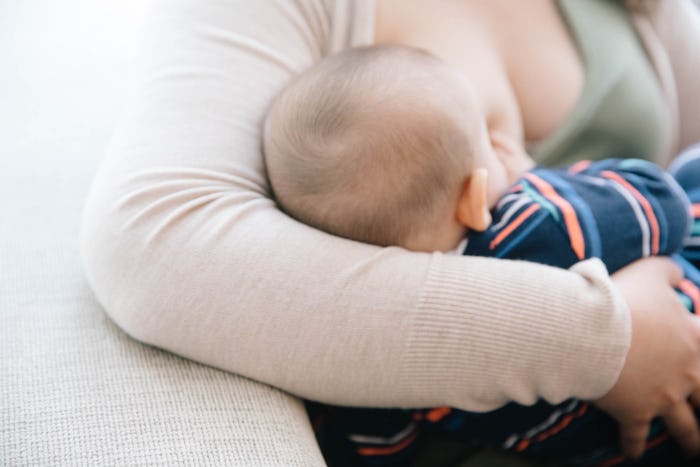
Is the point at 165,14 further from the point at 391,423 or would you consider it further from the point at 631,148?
the point at 631,148

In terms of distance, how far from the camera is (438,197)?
66 centimetres

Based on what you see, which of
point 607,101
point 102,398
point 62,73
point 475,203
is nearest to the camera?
point 102,398

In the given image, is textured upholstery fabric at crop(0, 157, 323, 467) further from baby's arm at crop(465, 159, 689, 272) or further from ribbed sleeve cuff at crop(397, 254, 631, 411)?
baby's arm at crop(465, 159, 689, 272)

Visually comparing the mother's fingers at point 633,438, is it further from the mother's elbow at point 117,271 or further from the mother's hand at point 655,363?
the mother's elbow at point 117,271

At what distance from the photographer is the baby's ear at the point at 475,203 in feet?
2.16

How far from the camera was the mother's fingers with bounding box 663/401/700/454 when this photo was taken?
668mm

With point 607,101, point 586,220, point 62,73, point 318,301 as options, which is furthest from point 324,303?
point 62,73

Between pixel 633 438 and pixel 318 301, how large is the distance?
Result: 0.39m

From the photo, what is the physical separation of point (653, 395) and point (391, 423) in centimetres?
28

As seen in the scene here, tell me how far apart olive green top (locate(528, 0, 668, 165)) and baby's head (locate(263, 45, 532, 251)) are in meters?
0.29

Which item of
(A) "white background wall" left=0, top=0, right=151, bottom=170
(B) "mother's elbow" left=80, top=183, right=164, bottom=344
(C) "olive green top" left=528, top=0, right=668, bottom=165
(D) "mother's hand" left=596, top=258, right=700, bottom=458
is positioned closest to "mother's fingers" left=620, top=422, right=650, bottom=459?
(D) "mother's hand" left=596, top=258, right=700, bottom=458

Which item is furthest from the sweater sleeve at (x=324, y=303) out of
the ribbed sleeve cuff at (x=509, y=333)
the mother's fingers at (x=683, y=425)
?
the mother's fingers at (x=683, y=425)

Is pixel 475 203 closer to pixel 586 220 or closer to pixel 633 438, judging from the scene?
pixel 586 220

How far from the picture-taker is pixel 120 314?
603 millimetres
